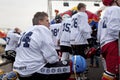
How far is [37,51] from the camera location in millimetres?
4523

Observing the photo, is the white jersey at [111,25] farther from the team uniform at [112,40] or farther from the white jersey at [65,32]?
the white jersey at [65,32]

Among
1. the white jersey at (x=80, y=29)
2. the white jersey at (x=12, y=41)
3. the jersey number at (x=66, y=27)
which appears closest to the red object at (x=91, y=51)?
the white jersey at (x=80, y=29)

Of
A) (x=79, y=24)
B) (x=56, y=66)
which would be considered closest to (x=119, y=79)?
(x=56, y=66)

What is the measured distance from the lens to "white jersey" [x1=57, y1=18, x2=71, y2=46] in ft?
26.1

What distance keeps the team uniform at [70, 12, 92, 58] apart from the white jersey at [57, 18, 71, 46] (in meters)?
0.32

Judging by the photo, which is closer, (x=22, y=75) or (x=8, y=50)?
(x=22, y=75)

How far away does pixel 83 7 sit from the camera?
7512 mm

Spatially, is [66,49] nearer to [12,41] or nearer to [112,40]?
[12,41]

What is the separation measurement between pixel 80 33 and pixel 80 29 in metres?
0.13

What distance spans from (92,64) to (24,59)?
4652 mm

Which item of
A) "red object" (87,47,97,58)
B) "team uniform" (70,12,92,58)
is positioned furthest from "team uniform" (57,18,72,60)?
"red object" (87,47,97,58)

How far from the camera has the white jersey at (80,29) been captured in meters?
7.43

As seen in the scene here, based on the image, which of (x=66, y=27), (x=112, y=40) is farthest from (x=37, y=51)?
(x=66, y=27)

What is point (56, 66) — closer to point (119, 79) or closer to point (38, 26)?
point (38, 26)
